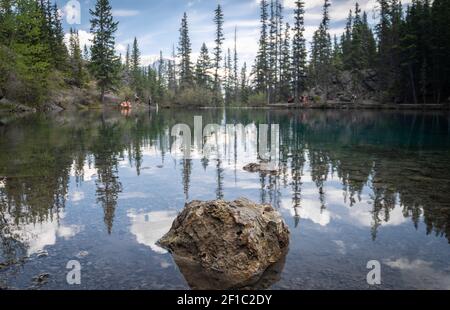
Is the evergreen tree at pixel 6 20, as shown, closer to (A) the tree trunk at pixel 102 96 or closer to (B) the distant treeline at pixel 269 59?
(B) the distant treeline at pixel 269 59

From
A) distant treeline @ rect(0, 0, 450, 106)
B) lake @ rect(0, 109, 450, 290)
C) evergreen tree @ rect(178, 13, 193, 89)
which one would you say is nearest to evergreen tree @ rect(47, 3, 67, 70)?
distant treeline @ rect(0, 0, 450, 106)

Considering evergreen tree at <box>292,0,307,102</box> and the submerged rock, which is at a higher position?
evergreen tree at <box>292,0,307,102</box>

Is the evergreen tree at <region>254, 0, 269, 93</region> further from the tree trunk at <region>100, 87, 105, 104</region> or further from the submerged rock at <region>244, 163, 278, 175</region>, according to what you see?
the submerged rock at <region>244, 163, 278, 175</region>

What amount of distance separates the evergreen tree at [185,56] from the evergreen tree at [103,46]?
25.8 m

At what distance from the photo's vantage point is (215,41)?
88.5 m

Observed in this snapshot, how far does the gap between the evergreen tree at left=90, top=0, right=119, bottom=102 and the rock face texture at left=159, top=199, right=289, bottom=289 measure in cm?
6396

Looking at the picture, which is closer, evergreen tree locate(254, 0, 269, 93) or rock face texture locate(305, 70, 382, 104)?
rock face texture locate(305, 70, 382, 104)

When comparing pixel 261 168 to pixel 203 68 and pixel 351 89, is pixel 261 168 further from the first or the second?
pixel 203 68

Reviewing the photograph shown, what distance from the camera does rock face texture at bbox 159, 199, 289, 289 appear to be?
5.71 metres

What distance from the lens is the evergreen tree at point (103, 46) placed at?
65750 mm

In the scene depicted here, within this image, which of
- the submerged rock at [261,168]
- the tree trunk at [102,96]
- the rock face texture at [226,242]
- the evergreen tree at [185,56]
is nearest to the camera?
the rock face texture at [226,242]

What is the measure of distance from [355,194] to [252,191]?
2.65m

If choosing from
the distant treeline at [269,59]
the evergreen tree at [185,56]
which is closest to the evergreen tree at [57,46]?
the distant treeline at [269,59]
